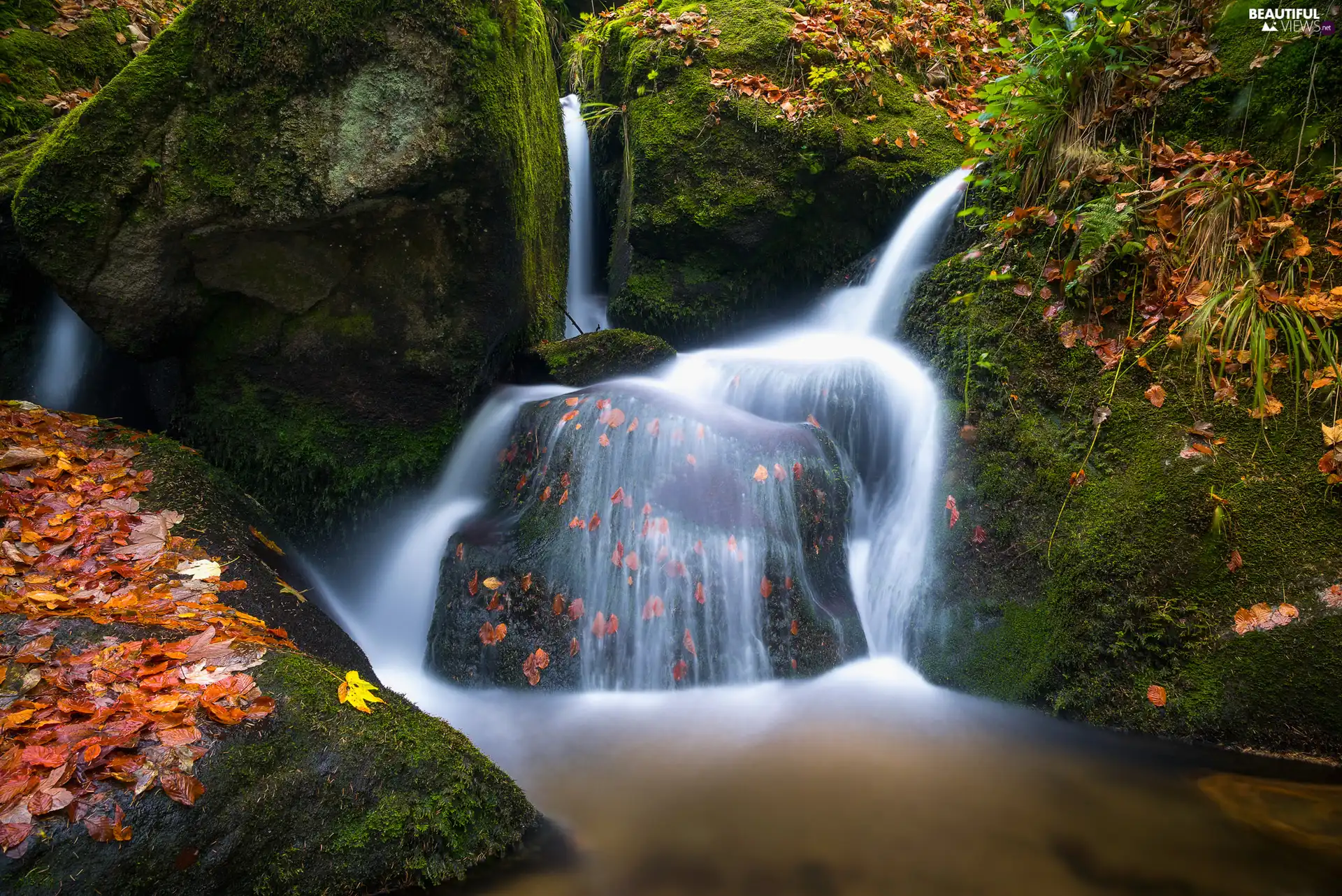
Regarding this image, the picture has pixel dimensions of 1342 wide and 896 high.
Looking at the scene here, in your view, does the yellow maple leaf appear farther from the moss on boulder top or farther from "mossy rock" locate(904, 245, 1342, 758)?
the moss on boulder top

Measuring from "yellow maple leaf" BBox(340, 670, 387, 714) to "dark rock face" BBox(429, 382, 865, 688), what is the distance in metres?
1.27


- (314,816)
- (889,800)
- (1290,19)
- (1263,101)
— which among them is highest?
(1290,19)

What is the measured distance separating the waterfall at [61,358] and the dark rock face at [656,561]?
9.87 feet

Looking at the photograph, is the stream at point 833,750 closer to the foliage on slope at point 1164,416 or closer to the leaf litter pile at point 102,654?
the foliage on slope at point 1164,416

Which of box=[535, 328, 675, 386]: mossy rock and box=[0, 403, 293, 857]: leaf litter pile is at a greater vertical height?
box=[535, 328, 675, 386]: mossy rock

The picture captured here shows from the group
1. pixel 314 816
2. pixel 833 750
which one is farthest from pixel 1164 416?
pixel 314 816

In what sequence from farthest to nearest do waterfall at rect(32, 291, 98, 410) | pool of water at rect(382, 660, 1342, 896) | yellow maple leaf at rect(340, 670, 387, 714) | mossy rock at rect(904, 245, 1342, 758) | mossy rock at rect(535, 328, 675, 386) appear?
mossy rock at rect(535, 328, 675, 386), waterfall at rect(32, 291, 98, 410), mossy rock at rect(904, 245, 1342, 758), yellow maple leaf at rect(340, 670, 387, 714), pool of water at rect(382, 660, 1342, 896)

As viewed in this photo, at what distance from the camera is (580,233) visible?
8.13 m

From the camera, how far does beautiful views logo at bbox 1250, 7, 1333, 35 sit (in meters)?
3.39

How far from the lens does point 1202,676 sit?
305 centimetres

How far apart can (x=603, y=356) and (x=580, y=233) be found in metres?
3.04

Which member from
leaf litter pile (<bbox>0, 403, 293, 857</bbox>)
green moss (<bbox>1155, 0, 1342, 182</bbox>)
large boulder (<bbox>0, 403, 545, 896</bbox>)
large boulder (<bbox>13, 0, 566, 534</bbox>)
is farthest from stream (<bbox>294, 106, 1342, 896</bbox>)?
green moss (<bbox>1155, 0, 1342, 182</bbox>)

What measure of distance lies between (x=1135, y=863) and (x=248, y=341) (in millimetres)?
5593

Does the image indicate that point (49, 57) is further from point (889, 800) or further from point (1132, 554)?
point (1132, 554)
